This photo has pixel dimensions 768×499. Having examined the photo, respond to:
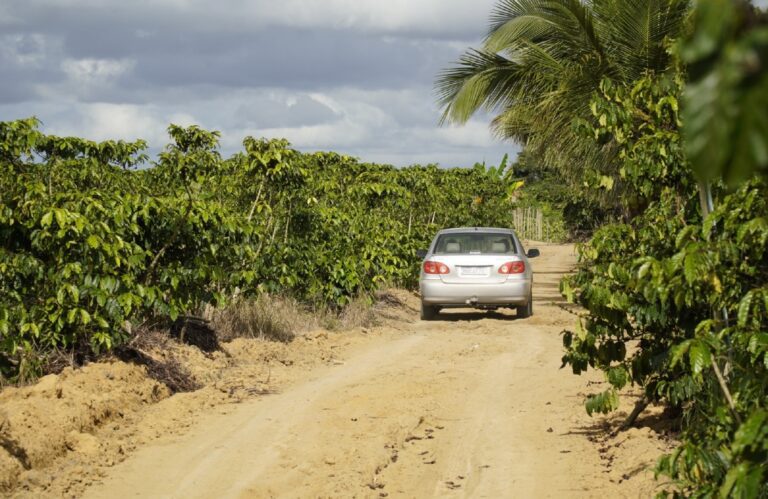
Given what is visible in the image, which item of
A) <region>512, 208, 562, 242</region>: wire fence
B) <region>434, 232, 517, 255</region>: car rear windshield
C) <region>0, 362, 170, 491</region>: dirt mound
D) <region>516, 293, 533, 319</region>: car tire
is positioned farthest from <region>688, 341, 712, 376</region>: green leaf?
<region>512, 208, 562, 242</region>: wire fence

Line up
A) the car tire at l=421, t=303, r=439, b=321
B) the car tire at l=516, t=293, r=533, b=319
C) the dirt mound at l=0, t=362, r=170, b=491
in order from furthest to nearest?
the car tire at l=421, t=303, r=439, b=321 < the car tire at l=516, t=293, r=533, b=319 < the dirt mound at l=0, t=362, r=170, b=491

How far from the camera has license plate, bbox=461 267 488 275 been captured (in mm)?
15609

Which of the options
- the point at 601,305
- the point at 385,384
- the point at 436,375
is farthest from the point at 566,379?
the point at 601,305

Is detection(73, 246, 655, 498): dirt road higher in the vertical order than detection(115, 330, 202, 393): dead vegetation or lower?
lower

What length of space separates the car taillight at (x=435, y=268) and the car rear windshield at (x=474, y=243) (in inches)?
10.1

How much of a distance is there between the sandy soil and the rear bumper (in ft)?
14.6

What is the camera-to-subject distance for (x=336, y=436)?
7219 mm

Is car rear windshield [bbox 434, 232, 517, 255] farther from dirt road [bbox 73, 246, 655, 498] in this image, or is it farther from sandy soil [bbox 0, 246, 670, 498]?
sandy soil [bbox 0, 246, 670, 498]

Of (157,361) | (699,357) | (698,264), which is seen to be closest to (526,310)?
(157,361)

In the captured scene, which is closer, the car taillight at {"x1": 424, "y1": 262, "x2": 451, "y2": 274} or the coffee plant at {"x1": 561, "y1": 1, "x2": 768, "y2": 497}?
the coffee plant at {"x1": 561, "y1": 1, "x2": 768, "y2": 497}

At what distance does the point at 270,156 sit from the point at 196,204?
2944mm

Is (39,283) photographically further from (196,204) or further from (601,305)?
(601,305)

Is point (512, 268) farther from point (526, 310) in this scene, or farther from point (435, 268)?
point (435, 268)

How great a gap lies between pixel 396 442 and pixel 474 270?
8743 mm
